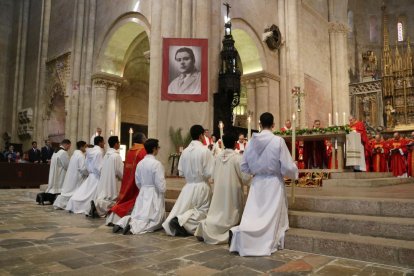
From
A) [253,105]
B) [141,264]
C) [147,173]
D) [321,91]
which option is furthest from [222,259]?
[321,91]

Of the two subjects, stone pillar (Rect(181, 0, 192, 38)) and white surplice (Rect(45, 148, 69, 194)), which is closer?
white surplice (Rect(45, 148, 69, 194))

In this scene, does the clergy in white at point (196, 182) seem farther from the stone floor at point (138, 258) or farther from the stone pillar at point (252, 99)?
the stone pillar at point (252, 99)

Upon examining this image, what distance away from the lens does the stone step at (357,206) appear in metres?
3.99

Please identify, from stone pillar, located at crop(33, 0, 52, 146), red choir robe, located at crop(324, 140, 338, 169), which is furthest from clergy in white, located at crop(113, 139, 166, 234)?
stone pillar, located at crop(33, 0, 52, 146)

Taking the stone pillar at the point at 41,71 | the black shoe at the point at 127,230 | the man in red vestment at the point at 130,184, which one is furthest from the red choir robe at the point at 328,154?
the stone pillar at the point at 41,71

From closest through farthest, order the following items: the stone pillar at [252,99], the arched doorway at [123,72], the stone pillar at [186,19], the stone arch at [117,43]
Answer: the stone pillar at [186,19] → the stone arch at [117,43] → the arched doorway at [123,72] → the stone pillar at [252,99]

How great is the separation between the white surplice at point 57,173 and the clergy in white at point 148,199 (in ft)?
13.8

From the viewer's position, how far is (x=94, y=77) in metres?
15.7

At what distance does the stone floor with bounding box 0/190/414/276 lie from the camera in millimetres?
3061

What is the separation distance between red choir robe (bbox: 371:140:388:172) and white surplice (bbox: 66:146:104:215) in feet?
28.5

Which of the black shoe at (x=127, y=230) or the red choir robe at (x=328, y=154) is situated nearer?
the black shoe at (x=127, y=230)

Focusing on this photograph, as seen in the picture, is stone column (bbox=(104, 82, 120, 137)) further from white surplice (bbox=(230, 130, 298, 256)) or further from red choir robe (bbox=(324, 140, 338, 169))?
white surplice (bbox=(230, 130, 298, 256))

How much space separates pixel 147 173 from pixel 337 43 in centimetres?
1836

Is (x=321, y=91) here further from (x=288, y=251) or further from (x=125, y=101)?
(x=288, y=251)
